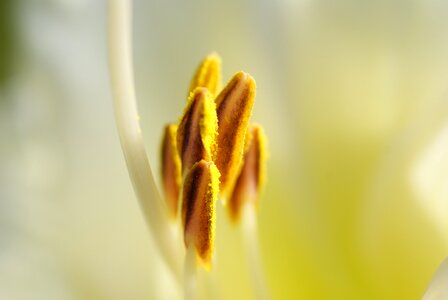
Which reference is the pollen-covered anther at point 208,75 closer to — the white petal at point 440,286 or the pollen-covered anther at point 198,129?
the pollen-covered anther at point 198,129

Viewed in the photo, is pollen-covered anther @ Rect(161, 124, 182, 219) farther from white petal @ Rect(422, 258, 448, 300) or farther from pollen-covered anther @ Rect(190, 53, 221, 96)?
white petal @ Rect(422, 258, 448, 300)

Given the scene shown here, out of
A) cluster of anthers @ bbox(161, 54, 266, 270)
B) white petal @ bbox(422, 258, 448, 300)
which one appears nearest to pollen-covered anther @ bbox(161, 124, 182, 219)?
cluster of anthers @ bbox(161, 54, 266, 270)

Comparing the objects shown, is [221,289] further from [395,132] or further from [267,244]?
[395,132]

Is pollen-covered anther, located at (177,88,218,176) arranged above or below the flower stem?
above

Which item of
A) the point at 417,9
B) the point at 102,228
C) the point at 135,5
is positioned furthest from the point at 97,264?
the point at 417,9

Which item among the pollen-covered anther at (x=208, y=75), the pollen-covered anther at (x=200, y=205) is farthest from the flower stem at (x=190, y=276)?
the pollen-covered anther at (x=208, y=75)

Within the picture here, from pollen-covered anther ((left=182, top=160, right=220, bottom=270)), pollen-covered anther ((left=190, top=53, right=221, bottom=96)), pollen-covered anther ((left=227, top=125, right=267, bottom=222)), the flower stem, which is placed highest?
pollen-covered anther ((left=190, top=53, right=221, bottom=96))
